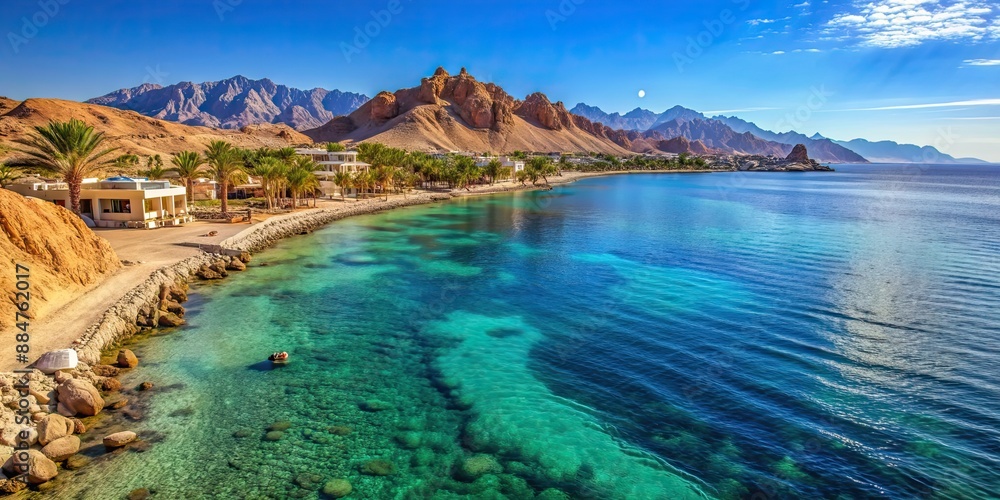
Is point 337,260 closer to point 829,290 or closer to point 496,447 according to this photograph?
point 496,447

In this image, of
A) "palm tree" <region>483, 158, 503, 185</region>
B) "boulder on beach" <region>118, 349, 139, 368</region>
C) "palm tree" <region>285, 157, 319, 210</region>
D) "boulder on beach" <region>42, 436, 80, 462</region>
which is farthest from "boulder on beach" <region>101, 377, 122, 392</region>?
"palm tree" <region>483, 158, 503, 185</region>

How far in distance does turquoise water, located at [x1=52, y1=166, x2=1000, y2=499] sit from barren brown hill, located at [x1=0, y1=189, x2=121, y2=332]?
418 cm

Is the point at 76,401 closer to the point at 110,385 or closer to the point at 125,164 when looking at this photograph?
the point at 110,385

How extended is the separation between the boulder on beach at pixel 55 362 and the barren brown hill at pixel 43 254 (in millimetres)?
2422

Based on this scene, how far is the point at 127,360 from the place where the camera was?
1744 cm

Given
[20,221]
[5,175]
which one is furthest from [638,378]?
[5,175]

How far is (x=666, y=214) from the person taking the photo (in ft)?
225

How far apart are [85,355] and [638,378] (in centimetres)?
1790

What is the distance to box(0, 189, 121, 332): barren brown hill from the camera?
1838 centimetres

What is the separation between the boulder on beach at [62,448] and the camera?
12250 millimetres

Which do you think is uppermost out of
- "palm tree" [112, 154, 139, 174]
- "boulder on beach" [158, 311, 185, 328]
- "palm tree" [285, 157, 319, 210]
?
"palm tree" [112, 154, 139, 174]

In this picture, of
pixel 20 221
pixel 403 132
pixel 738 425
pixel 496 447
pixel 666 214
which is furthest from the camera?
pixel 403 132

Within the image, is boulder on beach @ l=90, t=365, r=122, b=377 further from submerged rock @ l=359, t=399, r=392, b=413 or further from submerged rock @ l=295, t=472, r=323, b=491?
submerged rock @ l=295, t=472, r=323, b=491

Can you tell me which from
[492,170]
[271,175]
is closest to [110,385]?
[271,175]
